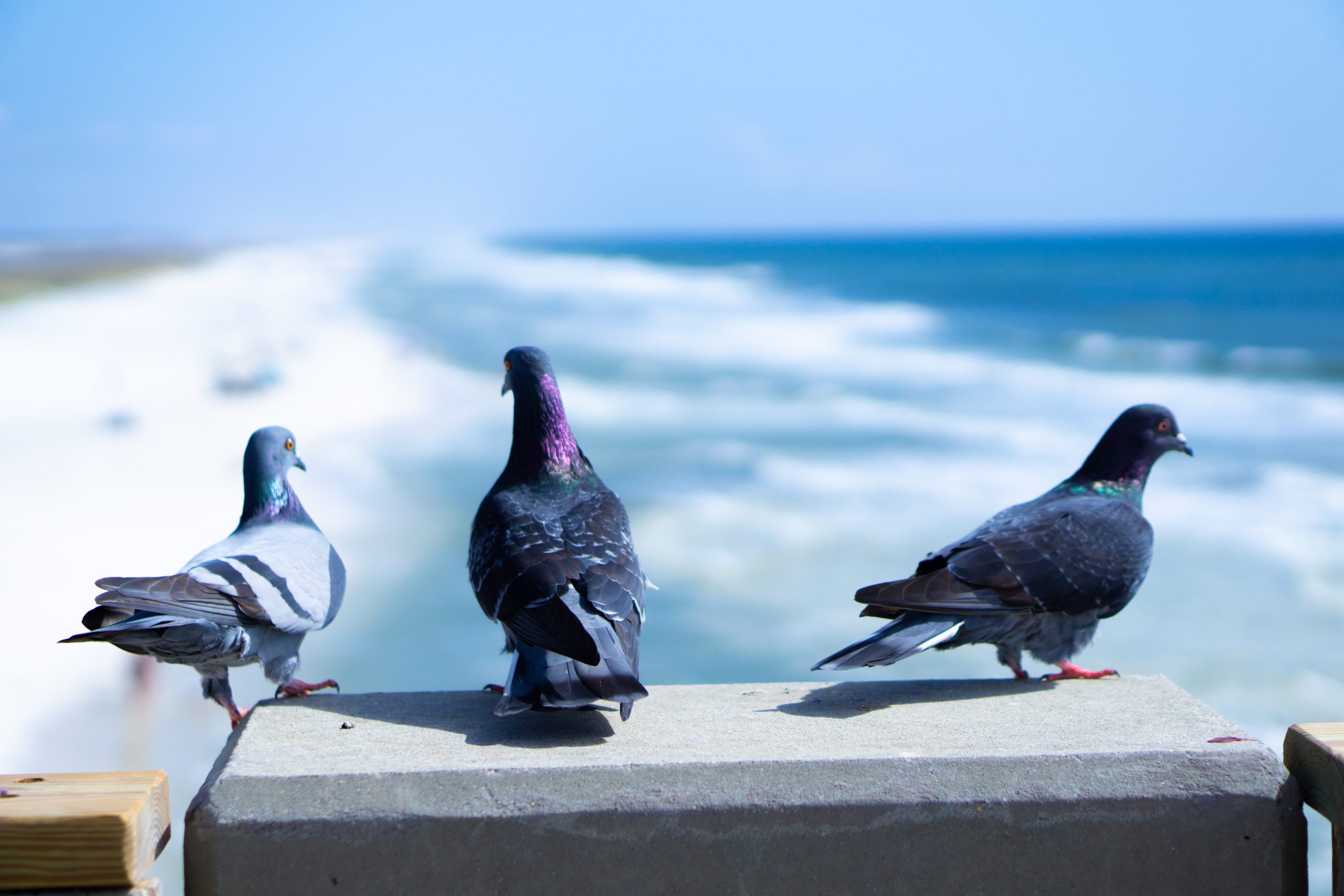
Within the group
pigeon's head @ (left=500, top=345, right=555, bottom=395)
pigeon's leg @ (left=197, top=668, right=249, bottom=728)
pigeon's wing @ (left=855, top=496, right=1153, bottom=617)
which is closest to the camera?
pigeon's wing @ (left=855, top=496, right=1153, bottom=617)

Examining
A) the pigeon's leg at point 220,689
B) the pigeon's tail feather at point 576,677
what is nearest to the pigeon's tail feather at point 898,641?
the pigeon's tail feather at point 576,677

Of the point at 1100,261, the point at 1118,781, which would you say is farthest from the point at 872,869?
the point at 1100,261

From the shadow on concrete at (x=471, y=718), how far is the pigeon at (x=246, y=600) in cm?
22

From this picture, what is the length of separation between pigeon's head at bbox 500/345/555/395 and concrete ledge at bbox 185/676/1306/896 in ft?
4.84

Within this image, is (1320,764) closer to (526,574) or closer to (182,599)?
(526,574)

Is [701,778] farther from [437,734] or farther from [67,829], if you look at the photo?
[67,829]

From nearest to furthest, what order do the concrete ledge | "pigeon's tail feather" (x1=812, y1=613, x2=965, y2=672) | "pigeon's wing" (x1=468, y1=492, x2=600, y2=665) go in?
the concrete ledge < "pigeon's wing" (x1=468, y1=492, x2=600, y2=665) < "pigeon's tail feather" (x1=812, y1=613, x2=965, y2=672)

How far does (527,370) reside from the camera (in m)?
3.67

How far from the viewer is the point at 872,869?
228cm

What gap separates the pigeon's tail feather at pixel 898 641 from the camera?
304 centimetres

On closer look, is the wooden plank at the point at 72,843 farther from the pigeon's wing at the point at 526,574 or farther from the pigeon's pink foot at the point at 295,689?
the pigeon's pink foot at the point at 295,689

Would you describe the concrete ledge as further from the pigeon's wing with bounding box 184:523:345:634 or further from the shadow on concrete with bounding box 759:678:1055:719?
the pigeon's wing with bounding box 184:523:345:634

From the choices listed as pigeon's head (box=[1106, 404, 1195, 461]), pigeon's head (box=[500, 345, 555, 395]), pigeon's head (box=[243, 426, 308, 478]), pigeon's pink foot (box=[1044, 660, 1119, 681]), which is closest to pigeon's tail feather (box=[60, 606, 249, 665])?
pigeon's head (box=[243, 426, 308, 478])

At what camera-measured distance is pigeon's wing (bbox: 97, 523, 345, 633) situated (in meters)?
2.96
